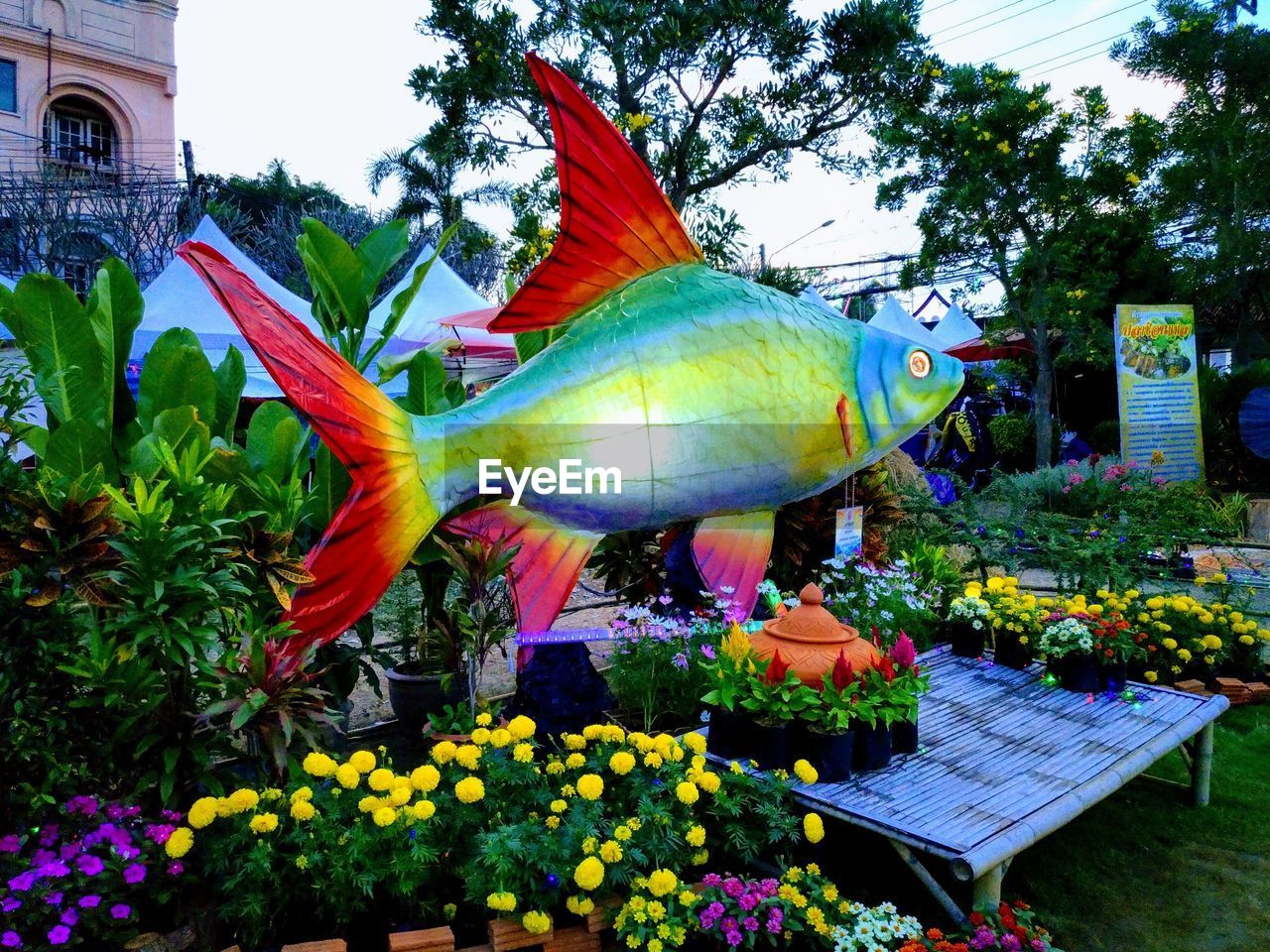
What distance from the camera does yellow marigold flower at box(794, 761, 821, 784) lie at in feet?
7.66

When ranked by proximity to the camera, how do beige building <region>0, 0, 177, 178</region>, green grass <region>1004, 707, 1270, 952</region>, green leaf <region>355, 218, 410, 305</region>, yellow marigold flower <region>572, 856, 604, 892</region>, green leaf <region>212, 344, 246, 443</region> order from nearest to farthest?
yellow marigold flower <region>572, 856, 604, 892</region> → green grass <region>1004, 707, 1270, 952</region> → green leaf <region>212, 344, 246, 443</region> → green leaf <region>355, 218, 410, 305</region> → beige building <region>0, 0, 177, 178</region>

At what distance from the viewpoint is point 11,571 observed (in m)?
1.81

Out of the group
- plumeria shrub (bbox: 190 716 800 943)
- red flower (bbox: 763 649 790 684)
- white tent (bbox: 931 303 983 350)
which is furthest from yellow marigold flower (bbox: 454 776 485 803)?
white tent (bbox: 931 303 983 350)

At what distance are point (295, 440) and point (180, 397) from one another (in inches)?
15.9

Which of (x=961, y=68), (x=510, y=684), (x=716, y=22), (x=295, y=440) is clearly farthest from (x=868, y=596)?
(x=961, y=68)

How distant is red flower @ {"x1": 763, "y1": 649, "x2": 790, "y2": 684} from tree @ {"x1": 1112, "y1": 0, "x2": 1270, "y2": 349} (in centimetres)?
1191

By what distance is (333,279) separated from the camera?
11.2 feet

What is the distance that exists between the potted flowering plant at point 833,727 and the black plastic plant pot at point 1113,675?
1.40 metres

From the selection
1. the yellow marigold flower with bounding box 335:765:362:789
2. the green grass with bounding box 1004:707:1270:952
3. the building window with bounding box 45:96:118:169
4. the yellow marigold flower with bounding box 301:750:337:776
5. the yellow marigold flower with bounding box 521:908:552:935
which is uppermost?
the building window with bounding box 45:96:118:169

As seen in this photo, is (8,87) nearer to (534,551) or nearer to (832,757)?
(534,551)

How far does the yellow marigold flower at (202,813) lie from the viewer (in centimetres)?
193

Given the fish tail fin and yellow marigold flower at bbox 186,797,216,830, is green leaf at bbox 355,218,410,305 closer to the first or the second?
the fish tail fin

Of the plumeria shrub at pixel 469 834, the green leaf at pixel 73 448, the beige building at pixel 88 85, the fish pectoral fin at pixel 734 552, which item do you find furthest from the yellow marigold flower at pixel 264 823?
the beige building at pixel 88 85

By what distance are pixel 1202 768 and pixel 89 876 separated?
3.65 m
